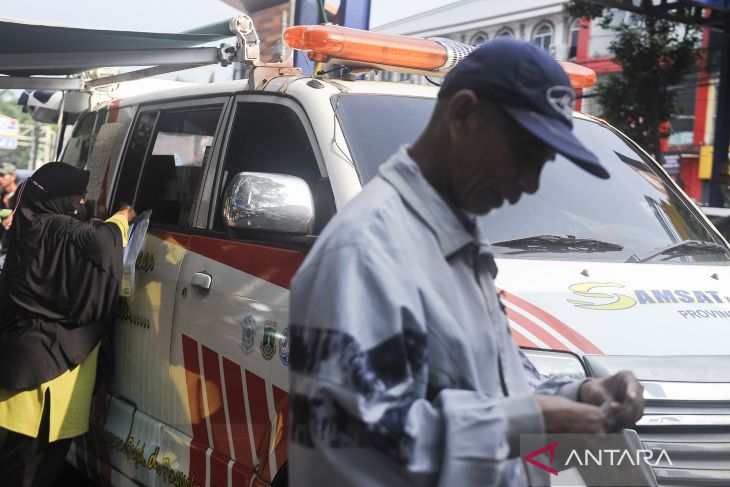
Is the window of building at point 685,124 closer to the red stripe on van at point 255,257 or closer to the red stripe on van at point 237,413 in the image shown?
the red stripe on van at point 255,257

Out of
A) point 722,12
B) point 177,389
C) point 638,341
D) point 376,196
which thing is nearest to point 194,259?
point 177,389

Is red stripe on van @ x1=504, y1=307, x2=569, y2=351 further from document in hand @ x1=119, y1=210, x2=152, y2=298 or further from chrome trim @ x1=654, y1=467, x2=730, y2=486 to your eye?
document in hand @ x1=119, y1=210, x2=152, y2=298

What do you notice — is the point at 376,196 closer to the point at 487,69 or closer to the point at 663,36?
the point at 487,69

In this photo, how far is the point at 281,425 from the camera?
278 cm

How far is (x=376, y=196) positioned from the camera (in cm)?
151

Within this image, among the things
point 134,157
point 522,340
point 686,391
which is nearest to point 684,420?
point 686,391

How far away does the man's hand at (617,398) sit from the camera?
4.84 feet

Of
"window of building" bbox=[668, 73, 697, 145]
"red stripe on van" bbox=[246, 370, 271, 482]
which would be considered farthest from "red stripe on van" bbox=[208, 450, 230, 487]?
"window of building" bbox=[668, 73, 697, 145]

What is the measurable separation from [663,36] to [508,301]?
1890 centimetres

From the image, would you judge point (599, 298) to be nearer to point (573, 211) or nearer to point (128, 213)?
point (573, 211)

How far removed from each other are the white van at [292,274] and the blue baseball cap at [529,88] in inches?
40.8

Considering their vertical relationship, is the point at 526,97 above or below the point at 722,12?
below

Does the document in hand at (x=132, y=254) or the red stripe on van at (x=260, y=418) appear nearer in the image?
the red stripe on van at (x=260, y=418)

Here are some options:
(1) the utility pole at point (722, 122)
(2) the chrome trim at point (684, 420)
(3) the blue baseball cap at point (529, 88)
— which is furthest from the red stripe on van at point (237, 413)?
(1) the utility pole at point (722, 122)
